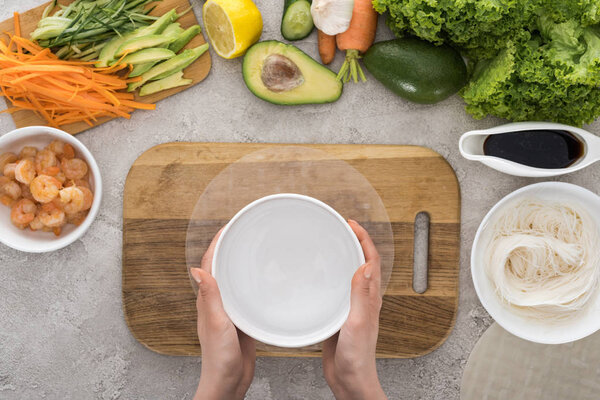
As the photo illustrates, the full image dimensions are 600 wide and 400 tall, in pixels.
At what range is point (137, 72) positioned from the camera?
1193 mm

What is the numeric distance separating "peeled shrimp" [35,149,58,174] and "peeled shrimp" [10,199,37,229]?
0.08 metres

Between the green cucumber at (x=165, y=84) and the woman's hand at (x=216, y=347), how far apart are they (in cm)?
46

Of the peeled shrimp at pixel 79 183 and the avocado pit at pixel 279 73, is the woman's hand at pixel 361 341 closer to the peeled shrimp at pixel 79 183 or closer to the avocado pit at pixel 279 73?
the avocado pit at pixel 279 73

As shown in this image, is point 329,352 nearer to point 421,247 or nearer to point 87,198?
point 421,247

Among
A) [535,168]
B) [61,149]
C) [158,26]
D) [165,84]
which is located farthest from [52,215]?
[535,168]

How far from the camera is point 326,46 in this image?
1.19 metres

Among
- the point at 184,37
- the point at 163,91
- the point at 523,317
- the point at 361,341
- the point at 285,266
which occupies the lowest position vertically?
the point at 523,317

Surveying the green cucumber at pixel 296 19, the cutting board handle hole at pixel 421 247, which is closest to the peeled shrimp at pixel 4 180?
the green cucumber at pixel 296 19

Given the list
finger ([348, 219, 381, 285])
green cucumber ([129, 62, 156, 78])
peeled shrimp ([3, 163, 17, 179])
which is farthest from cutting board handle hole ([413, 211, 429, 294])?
peeled shrimp ([3, 163, 17, 179])

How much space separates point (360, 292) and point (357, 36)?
60cm

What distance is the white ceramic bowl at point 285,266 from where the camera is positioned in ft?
3.13

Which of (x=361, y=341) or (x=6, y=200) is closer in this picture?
(x=361, y=341)

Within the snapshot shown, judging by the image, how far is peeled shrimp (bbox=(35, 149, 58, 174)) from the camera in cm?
114

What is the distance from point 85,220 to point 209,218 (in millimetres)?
284
